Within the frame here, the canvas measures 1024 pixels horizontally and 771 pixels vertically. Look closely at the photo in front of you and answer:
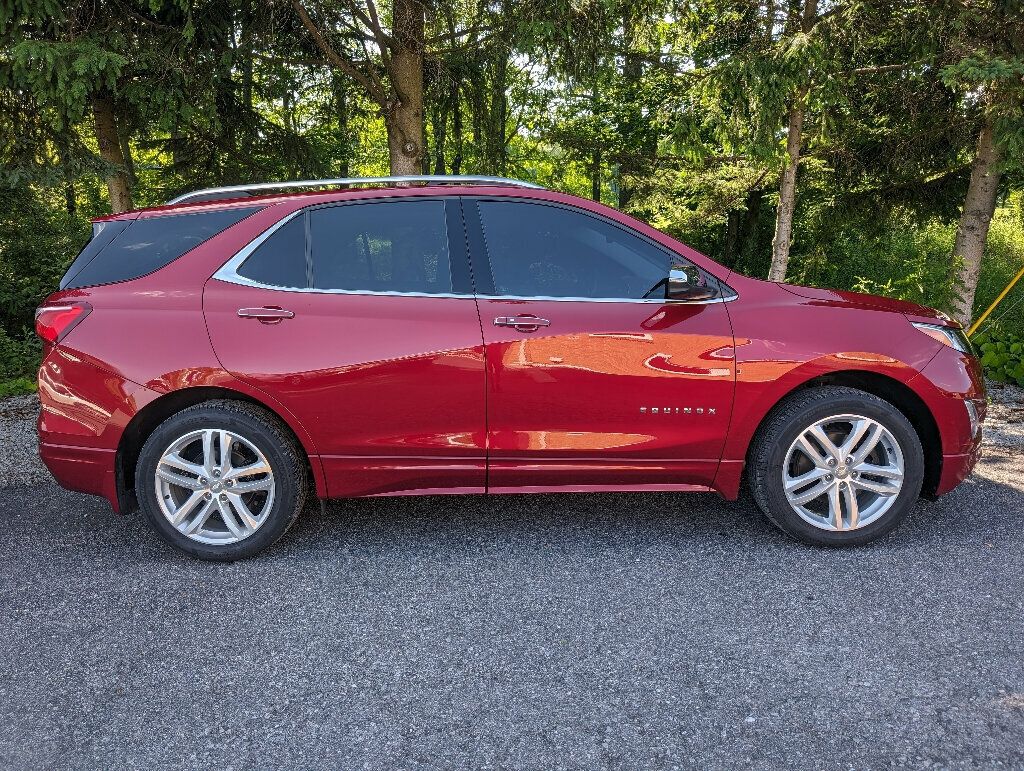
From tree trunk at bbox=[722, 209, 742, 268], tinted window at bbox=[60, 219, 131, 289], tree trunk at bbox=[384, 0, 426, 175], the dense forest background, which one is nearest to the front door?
tinted window at bbox=[60, 219, 131, 289]

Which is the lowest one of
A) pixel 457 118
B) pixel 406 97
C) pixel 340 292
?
pixel 340 292

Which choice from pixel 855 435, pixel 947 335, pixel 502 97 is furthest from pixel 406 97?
pixel 855 435

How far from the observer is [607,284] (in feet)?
11.7

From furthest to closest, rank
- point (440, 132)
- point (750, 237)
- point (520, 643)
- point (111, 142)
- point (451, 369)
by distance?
point (750, 237), point (440, 132), point (111, 142), point (451, 369), point (520, 643)

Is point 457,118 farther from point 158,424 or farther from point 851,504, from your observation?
point 851,504

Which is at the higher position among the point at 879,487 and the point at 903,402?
the point at 903,402

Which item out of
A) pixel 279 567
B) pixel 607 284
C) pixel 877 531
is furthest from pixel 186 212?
pixel 877 531

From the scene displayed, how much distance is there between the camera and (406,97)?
8984 millimetres

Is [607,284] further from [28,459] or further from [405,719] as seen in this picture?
[28,459]

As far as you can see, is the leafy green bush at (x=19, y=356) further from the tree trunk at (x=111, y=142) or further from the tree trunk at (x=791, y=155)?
the tree trunk at (x=791, y=155)

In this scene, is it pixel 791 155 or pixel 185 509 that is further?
pixel 791 155

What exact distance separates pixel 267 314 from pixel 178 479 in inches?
34.7

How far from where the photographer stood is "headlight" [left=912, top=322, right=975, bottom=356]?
3.69m

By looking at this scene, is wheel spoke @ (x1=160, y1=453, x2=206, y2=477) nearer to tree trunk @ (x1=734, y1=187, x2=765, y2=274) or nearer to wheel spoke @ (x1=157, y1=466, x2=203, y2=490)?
wheel spoke @ (x1=157, y1=466, x2=203, y2=490)
